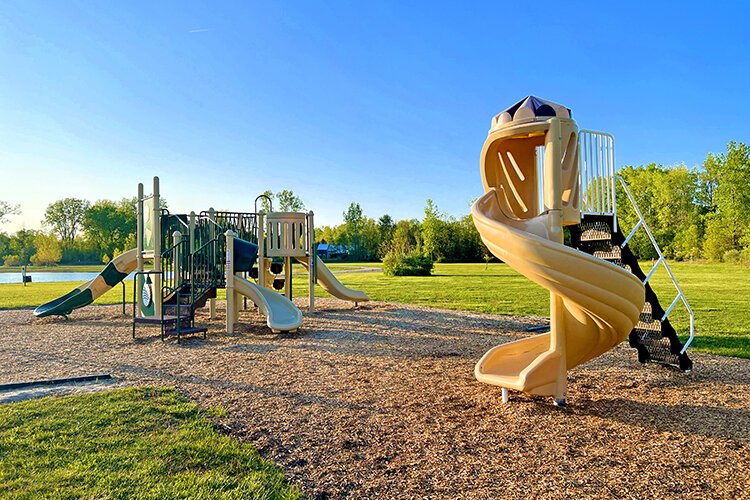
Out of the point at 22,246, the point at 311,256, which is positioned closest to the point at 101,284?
the point at 311,256

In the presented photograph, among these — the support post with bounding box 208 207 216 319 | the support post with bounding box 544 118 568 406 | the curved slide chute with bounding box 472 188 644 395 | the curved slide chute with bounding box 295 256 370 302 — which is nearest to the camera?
the curved slide chute with bounding box 472 188 644 395

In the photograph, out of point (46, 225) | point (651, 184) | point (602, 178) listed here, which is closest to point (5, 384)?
point (602, 178)

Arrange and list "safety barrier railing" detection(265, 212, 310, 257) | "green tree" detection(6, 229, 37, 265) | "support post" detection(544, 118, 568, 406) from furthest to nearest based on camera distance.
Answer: "green tree" detection(6, 229, 37, 265) → "safety barrier railing" detection(265, 212, 310, 257) → "support post" detection(544, 118, 568, 406)

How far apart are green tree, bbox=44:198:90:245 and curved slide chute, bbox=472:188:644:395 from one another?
72.5m

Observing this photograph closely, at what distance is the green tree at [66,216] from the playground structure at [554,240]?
7239 centimetres

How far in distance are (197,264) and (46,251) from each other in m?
60.5

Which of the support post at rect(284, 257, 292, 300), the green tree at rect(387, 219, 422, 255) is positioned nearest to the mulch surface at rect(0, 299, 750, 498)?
the support post at rect(284, 257, 292, 300)

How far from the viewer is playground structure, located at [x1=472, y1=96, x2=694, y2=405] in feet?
14.3

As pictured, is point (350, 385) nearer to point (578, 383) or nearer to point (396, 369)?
point (396, 369)

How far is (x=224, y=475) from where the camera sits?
3195 millimetres

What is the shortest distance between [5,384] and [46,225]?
71099 mm

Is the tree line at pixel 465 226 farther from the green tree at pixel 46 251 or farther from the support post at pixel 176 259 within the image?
the support post at pixel 176 259

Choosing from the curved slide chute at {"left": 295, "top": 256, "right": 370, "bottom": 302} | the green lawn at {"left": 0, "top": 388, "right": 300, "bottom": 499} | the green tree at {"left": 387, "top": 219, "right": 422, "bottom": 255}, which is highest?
the green tree at {"left": 387, "top": 219, "right": 422, "bottom": 255}

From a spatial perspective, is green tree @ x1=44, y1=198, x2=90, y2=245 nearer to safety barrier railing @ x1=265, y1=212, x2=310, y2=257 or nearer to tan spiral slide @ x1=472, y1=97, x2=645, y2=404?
safety barrier railing @ x1=265, y1=212, x2=310, y2=257
